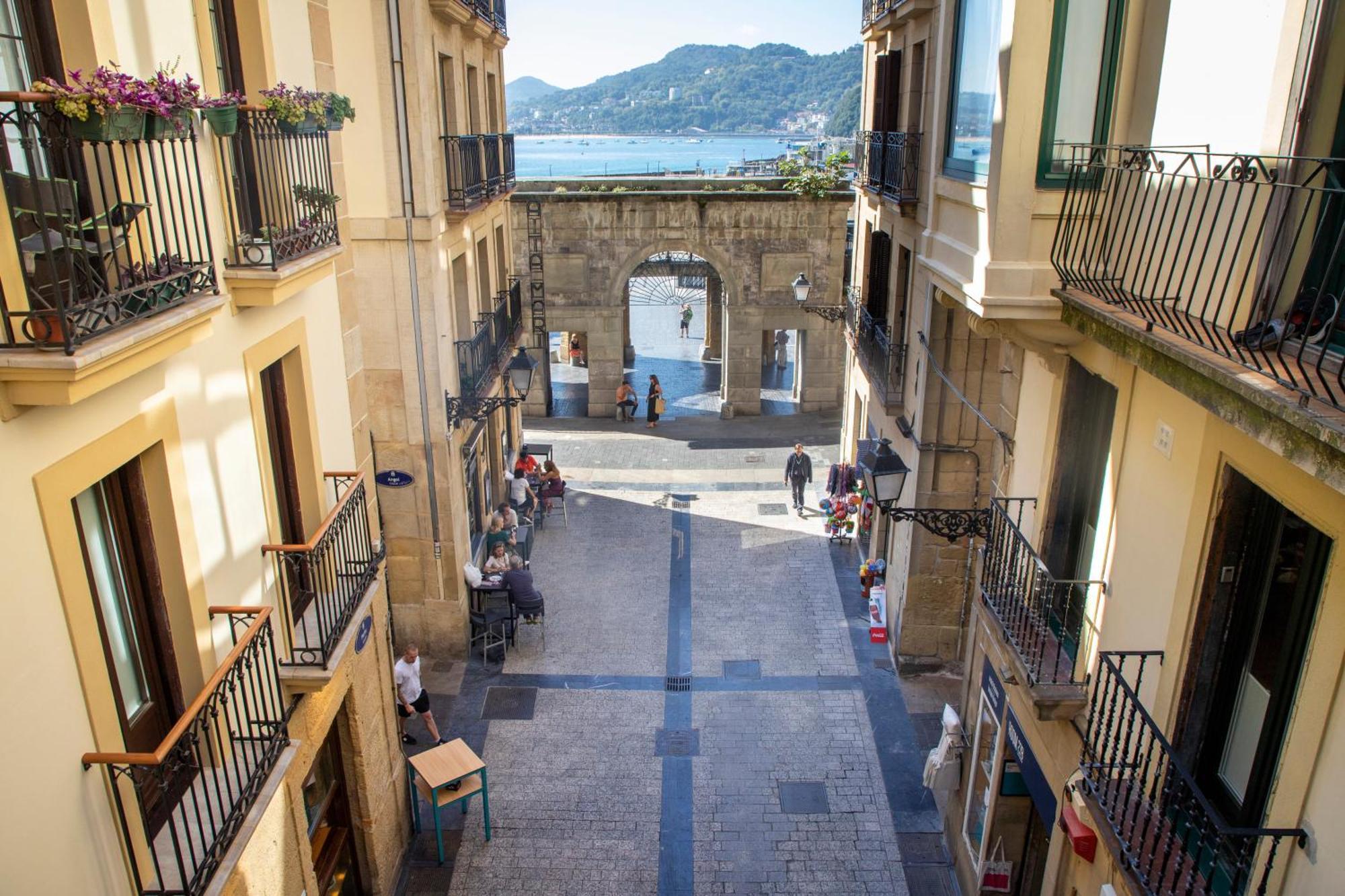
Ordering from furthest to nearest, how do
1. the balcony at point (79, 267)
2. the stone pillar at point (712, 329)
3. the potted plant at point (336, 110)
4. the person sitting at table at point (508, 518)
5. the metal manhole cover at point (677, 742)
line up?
the stone pillar at point (712, 329)
the person sitting at table at point (508, 518)
the metal manhole cover at point (677, 742)
the potted plant at point (336, 110)
the balcony at point (79, 267)

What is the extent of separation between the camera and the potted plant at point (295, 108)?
6.66 meters

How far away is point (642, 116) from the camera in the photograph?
18262 cm

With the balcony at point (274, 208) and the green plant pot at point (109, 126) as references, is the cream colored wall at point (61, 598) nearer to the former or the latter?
the balcony at point (274, 208)

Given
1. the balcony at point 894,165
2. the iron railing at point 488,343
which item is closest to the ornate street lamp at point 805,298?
the balcony at point 894,165

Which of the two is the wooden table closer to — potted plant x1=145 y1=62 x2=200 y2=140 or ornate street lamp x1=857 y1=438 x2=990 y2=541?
ornate street lamp x1=857 y1=438 x2=990 y2=541

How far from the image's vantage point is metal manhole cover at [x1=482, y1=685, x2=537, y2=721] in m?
13.3

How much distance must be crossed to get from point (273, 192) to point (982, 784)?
8.82 m

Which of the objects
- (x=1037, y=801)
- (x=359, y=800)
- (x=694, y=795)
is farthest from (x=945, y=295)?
(x=359, y=800)

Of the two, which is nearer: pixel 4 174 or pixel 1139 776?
pixel 4 174

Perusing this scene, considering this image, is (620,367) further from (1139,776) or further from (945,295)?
(1139,776)

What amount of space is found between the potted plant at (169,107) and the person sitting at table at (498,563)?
445 inches

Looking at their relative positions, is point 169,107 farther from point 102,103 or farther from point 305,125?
point 305,125

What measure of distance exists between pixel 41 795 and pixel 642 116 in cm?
19026

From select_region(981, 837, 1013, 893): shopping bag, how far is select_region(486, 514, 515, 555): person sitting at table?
989cm
